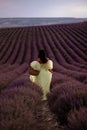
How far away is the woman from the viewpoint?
1089cm

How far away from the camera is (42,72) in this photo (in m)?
11.4

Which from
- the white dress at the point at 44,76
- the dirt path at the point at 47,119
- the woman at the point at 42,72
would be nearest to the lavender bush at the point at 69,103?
the dirt path at the point at 47,119

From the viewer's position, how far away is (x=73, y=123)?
4648mm

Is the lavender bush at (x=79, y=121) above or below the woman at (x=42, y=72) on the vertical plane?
below

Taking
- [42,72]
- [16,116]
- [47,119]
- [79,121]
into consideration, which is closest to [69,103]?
[47,119]

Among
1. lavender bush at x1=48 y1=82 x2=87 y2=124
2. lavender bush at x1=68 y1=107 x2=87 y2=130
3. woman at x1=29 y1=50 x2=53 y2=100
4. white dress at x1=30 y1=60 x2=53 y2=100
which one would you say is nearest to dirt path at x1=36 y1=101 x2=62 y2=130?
lavender bush at x1=48 y1=82 x2=87 y2=124

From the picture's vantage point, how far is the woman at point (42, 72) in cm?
1089

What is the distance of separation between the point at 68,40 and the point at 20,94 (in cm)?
3282

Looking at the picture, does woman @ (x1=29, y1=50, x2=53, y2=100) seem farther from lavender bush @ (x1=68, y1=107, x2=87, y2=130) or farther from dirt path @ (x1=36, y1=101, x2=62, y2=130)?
lavender bush @ (x1=68, y1=107, x2=87, y2=130)

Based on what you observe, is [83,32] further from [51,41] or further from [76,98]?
[76,98]

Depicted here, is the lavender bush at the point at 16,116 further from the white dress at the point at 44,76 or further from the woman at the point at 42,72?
the white dress at the point at 44,76

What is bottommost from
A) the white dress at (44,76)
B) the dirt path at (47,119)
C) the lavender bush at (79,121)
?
the dirt path at (47,119)

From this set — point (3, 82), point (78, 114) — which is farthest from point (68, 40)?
point (78, 114)

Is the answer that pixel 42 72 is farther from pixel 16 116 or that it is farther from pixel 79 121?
pixel 79 121
